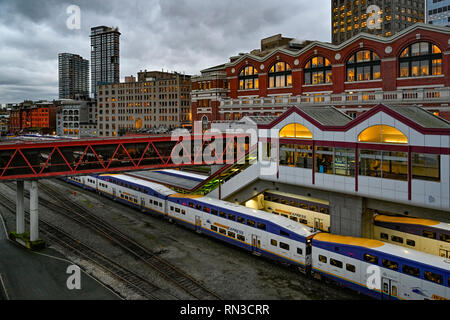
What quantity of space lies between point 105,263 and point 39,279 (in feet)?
17.0

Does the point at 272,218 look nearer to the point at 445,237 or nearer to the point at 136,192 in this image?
the point at 445,237

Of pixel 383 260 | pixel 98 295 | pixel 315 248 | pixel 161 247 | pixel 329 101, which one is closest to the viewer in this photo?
pixel 383 260

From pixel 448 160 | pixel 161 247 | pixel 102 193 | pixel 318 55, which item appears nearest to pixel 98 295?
pixel 161 247

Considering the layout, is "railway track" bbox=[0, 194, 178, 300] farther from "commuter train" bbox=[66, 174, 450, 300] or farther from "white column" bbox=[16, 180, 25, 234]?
"commuter train" bbox=[66, 174, 450, 300]

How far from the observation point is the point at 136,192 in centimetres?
4725

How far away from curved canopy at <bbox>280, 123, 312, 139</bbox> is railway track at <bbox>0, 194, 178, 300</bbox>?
18.9 metres

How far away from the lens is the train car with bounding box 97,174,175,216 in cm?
4284

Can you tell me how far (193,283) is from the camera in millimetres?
26250

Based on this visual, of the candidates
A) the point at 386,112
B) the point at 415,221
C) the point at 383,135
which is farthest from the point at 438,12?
the point at 415,221

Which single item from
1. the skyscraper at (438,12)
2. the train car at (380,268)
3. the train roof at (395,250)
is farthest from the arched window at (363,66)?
the skyscraper at (438,12)

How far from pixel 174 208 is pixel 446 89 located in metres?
35.4

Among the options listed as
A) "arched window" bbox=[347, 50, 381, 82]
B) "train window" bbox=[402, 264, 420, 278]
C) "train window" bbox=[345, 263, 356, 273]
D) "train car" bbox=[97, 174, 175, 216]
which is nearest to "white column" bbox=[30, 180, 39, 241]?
"train car" bbox=[97, 174, 175, 216]

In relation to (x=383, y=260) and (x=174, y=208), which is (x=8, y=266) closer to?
(x=174, y=208)

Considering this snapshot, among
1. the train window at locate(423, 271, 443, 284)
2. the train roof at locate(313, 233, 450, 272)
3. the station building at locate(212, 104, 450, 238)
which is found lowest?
the train window at locate(423, 271, 443, 284)
